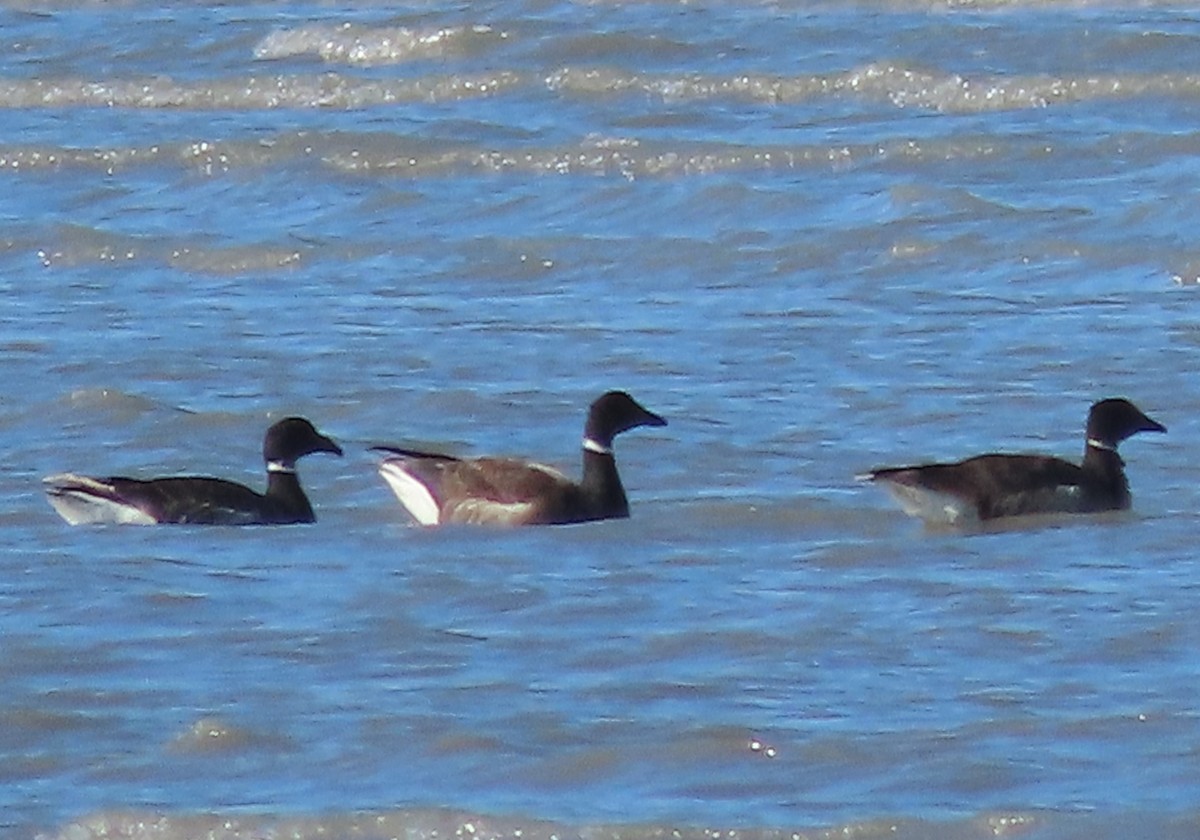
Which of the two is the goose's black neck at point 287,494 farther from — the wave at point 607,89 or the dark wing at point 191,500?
the wave at point 607,89

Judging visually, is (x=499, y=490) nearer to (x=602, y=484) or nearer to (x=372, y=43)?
(x=602, y=484)

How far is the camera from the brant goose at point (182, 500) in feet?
34.7

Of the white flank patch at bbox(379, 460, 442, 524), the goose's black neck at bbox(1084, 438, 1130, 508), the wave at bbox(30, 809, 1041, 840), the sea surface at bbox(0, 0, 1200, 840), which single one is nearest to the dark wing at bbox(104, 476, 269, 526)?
the sea surface at bbox(0, 0, 1200, 840)

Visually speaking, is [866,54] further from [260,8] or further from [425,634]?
[425,634]

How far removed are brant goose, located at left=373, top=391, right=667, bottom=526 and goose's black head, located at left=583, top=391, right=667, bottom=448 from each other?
0.16 m

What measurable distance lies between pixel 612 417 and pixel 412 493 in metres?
0.94

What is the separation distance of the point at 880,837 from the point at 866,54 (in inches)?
536

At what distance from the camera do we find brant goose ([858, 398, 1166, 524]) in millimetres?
10414

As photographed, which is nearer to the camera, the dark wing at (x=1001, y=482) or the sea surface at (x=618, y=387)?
the sea surface at (x=618, y=387)

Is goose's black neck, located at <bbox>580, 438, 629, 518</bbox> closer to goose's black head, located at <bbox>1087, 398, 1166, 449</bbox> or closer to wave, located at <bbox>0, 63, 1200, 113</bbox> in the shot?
→ goose's black head, located at <bbox>1087, 398, 1166, 449</bbox>

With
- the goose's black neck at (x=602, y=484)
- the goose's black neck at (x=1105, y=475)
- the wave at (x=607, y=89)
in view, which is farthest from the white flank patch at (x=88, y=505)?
the wave at (x=607, y=89)

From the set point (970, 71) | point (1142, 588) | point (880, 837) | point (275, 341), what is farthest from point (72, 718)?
point (970, 71)

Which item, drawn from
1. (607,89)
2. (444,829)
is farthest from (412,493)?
(607,89)

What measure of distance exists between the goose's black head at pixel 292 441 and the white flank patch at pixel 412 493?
348mm
